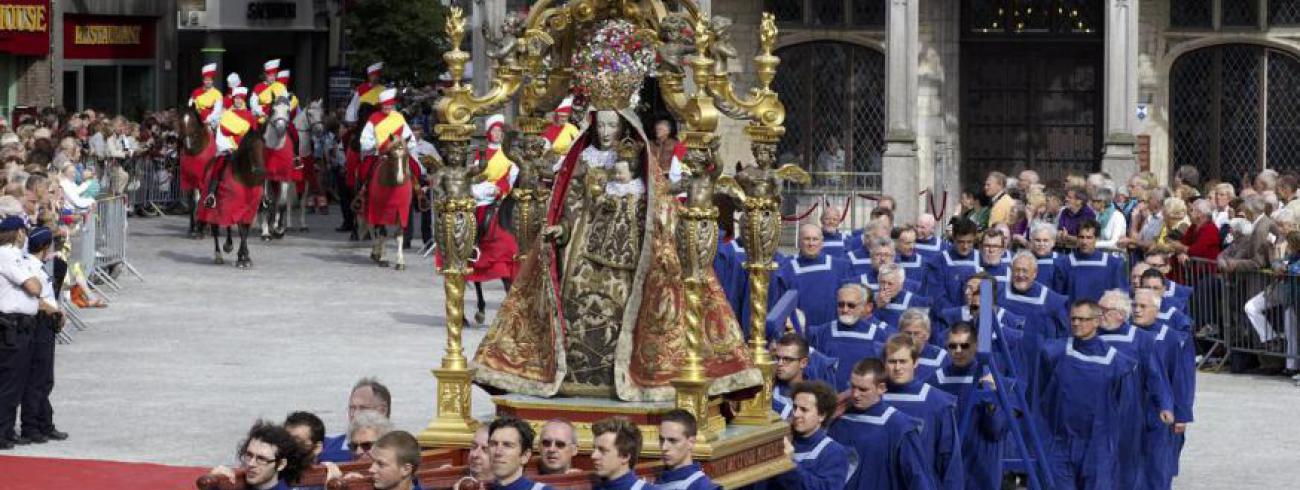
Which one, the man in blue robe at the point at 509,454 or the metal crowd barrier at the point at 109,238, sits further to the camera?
the metal crowd barrier at the point at 109,238

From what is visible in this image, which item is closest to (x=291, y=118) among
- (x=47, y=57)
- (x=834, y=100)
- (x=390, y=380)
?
(x=834, y=100)

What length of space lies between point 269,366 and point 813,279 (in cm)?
490

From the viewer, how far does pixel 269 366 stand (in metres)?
22.0

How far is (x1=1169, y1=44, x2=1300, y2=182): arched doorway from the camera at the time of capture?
3425 cm

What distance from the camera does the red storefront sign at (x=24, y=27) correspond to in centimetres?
4194

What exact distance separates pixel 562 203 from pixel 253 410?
6970mm

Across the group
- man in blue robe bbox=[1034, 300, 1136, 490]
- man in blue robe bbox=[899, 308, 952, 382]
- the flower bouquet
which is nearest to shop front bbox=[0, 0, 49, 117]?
man in blue robe bbox=[1034, 300, 1136, 490]

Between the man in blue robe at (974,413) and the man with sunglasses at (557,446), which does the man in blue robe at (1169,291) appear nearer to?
the man in blue robe at (974,413)

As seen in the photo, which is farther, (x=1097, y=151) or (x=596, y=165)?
(x=1097, y=151)

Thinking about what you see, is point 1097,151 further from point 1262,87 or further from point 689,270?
point 689,270

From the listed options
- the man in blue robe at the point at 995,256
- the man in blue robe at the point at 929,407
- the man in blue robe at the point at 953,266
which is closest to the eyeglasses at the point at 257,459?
the man in blue robe at the point at 929,407

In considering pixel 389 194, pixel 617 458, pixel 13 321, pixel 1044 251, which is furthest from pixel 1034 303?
pixel 389 194

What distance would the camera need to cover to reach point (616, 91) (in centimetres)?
1288

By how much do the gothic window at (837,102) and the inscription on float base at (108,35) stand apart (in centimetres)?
1419
